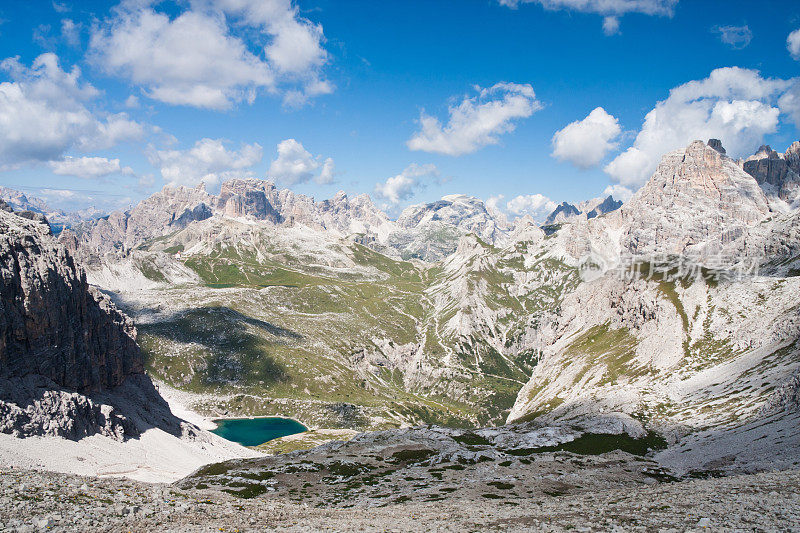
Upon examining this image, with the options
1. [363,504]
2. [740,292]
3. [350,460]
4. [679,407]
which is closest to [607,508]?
[363,504]

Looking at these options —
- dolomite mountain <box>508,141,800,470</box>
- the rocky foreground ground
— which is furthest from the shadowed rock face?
dolomite mountain <box>508,141,800,470</box>

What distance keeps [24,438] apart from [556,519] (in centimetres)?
9381

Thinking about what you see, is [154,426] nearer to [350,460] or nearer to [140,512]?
[350,460]

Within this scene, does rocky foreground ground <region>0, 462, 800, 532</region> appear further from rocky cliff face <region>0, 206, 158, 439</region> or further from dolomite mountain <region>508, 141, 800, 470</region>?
rocky cliff face <region>0, 206, 158, 439</region>

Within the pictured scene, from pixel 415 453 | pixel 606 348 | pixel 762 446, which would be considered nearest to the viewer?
pixel 762 446

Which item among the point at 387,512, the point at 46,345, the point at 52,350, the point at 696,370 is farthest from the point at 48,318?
the point at 696,370

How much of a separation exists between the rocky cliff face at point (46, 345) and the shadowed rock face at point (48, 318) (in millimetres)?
156

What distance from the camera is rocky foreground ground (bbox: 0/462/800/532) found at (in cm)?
2894

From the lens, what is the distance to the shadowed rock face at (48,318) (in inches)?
3408

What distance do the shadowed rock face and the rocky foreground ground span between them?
62.5 m

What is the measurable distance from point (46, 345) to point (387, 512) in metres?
92.8

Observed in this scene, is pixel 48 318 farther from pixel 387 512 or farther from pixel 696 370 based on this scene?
pixel 696 370

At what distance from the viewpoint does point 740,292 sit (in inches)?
5881

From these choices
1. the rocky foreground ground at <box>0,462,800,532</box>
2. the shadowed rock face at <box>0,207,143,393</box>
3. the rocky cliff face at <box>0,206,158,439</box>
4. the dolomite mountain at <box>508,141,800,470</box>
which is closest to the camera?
the rocky foreground ground at <box>0,462,800,532</box>
